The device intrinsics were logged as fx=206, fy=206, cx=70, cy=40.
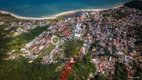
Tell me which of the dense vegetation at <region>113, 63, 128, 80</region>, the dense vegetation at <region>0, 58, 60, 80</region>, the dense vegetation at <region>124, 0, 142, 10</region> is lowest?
the dense vegetation at <region>113, 63, 128, 80</region>

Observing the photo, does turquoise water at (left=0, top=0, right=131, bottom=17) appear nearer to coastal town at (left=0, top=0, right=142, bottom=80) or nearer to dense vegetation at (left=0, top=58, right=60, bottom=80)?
coastal town at (left=0, top=0, right=142, bottom=80)

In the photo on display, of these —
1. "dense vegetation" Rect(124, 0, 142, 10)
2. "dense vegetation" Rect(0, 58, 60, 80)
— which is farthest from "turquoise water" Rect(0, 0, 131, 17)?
"dense vegetation" Rect(0, 58, 60, 80)

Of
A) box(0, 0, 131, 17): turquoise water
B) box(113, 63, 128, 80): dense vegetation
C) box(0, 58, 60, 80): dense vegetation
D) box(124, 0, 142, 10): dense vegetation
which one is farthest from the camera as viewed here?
box(0, 0, 131, 17): turquoise water

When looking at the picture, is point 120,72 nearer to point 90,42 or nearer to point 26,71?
point 90,42

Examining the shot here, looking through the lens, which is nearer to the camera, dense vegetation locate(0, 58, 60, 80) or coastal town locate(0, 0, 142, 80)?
dense vegetation locate(0, 58, 60, 80)

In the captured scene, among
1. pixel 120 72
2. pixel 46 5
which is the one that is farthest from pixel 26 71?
pixel 46 5
